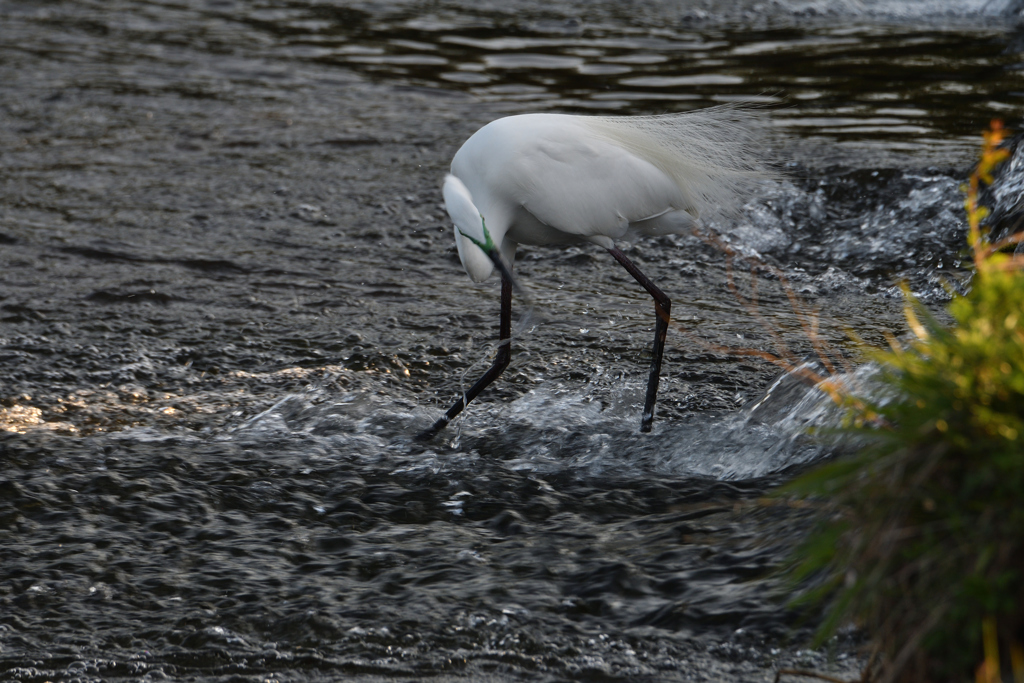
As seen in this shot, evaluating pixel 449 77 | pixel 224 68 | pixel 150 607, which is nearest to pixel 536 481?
pixel 150 607

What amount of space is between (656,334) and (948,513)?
2524mm

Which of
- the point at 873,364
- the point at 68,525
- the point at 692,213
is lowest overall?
the point at 68,525

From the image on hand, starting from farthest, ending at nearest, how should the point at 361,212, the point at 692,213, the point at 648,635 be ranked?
the point at 361,212 → the point at 692,213 → the point at 648,635

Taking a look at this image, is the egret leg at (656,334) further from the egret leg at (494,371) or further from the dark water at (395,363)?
the egret leg at (494,371)

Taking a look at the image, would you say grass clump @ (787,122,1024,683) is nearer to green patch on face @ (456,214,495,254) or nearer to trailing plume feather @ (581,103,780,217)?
green patch on face @ (456,214,495,254)

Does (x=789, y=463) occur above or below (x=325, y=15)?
below

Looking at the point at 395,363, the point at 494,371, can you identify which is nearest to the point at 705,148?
the point at 494,371

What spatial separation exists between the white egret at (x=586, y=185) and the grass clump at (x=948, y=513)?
1.86 m

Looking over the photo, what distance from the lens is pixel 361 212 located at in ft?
20.8

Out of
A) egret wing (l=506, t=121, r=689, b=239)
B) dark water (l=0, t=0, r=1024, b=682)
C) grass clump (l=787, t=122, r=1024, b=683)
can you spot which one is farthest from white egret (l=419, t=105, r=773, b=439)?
grass clump (l=787, t=122, r=1024, b=683)

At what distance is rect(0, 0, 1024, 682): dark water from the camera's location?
2645 millimetres

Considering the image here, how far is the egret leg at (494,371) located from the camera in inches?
156

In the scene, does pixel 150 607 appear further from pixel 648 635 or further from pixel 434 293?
pixel 434 293

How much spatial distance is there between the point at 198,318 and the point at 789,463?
2.78 m
